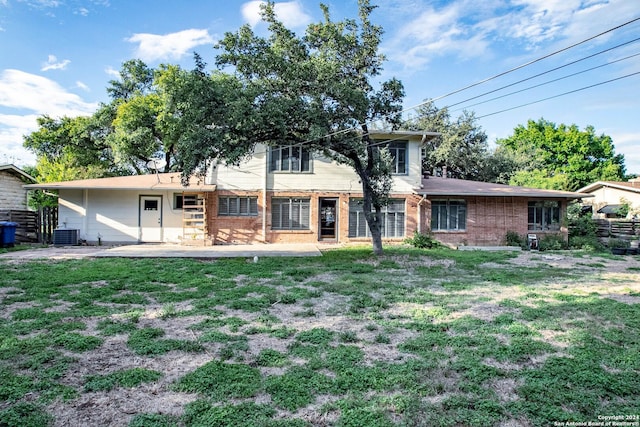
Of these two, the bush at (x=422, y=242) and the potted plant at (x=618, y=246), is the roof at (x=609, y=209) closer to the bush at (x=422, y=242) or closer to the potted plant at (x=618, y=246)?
the potted plant at (x=618, y=246)

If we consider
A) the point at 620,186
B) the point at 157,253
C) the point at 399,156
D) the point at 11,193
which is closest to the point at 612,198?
the point at 620,186

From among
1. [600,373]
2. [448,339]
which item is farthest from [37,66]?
[600,373]

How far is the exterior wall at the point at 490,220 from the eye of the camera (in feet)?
53.5

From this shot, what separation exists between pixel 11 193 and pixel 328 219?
588 inches

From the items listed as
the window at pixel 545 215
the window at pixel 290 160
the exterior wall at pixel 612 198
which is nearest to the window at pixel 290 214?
the window at pixel 290 160

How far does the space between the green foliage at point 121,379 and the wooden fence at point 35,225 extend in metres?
14.9

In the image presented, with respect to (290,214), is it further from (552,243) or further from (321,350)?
(321,350)

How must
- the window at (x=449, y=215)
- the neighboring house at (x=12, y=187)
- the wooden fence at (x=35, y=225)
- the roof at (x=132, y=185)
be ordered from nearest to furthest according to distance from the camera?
Result: the roof at (x=132, y=185)
the wooden fence at (x=35, y=225)
the window at (x=449, y=215)
the neighboring house at (x=12, y=187)

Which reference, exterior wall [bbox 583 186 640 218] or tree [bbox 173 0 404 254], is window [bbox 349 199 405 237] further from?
exterior wall [bbox 583 186 640 218]

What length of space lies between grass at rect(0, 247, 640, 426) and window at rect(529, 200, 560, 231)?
9.78m

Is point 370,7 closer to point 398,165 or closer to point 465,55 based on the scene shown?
point 465,55

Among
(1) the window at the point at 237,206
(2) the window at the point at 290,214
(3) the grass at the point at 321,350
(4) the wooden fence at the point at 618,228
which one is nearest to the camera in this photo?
(3) the grass at the point at 321,350

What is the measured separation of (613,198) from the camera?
24891mm

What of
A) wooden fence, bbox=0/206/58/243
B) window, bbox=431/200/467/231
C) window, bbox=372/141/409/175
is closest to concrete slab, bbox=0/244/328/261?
wooden fence, bbox=0/206/58/243
